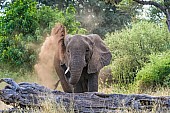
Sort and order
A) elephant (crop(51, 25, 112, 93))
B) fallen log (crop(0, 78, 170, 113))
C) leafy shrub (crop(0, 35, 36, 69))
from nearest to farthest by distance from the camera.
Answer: fallen log (crop(0, 78, 170, 113)) → elephant (crop(51, 25, 112, 93)) → leafy shrub (crop(0, 35, 36, 69))

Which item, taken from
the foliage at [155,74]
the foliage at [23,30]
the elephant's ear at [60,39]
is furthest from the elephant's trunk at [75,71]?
the foliage at [23,30]

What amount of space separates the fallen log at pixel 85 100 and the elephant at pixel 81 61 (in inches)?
71.7

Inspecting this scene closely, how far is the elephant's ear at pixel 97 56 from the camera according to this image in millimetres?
10461

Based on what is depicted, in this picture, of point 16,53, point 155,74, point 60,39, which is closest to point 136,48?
point 155,74

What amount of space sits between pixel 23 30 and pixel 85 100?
11.0 metres

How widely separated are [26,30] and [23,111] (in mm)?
11132

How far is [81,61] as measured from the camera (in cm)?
982

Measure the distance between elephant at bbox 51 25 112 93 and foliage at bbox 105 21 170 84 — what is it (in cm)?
816

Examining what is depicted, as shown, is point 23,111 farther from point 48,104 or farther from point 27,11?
point 27,11

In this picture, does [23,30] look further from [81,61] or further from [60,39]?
[81,61]

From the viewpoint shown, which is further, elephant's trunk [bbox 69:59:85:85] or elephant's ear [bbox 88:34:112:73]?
elephant's ear [bbox 88:34:112:73]

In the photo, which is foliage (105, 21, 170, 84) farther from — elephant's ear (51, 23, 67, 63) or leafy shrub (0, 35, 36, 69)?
elephant's ear (51, 23, 67, 63)

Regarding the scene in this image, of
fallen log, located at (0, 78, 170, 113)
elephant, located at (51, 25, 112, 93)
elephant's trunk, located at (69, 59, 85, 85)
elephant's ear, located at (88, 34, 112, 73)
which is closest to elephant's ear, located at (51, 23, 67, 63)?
elephant, located at (51, 25, 112, 93)

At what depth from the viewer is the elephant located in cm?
973
